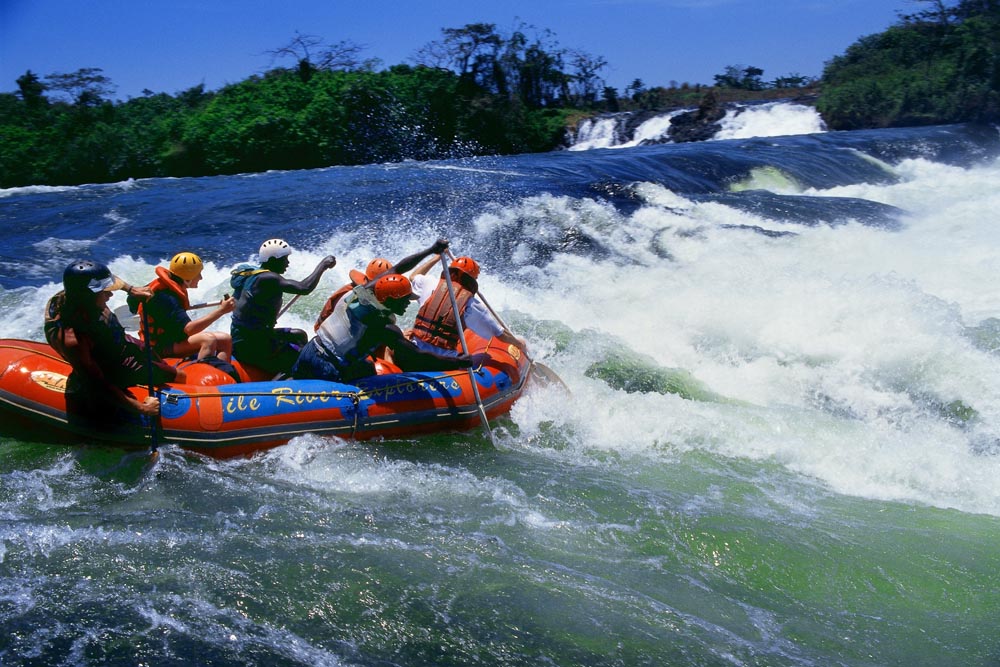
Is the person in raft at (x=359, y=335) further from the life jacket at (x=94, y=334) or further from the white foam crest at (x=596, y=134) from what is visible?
the white foam crest at (x=596, y=134)

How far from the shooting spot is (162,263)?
11992 mm

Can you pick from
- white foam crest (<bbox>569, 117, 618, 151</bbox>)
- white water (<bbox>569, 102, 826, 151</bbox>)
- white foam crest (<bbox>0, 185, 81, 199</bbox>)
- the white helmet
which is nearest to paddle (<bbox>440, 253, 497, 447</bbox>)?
the white helmet

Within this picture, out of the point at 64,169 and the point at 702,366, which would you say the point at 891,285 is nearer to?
the point at 702,366

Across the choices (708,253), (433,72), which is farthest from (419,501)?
(433,72)

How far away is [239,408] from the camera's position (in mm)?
5676

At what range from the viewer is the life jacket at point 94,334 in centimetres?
496

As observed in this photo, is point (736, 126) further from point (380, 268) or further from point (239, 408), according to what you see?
point (239, 408)

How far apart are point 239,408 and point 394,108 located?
68.9ft

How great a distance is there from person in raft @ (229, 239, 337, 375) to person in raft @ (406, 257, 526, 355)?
854 mm

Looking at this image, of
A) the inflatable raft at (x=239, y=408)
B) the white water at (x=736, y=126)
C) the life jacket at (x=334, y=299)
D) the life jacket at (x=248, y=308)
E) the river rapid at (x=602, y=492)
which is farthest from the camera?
the white water at (x=736, y=126)

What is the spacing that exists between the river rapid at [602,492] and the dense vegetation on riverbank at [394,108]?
30.8 ft

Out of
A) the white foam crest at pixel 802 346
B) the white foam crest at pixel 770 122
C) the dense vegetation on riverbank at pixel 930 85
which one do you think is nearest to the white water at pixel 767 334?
the white foam crest at pixel 802 346

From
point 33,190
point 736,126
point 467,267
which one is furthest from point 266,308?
point 736,126

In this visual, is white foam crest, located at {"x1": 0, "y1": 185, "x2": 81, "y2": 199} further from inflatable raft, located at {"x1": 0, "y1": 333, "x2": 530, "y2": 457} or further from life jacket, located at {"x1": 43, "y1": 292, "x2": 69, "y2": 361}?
life jacket, located at {"x1": 43, "y1": 292, "x2": 69, "y2": 361}
